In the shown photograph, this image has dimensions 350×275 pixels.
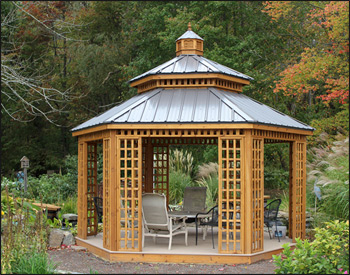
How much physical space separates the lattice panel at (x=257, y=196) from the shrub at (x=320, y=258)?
1223mm

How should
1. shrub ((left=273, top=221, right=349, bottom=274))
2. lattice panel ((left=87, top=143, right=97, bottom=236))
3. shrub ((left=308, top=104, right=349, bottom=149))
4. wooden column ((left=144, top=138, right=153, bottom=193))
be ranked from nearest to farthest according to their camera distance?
shrub ((left=273, top=221, right=349, bottom=274)), lattice panel ((left=87, top=143, right=97, bottom=236)), wooden column ((left=144, top=138, right=153, bottom=193)), shrub ((left=308, top=104, right=349, bottom=149))

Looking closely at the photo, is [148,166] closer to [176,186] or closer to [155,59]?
[176,186]

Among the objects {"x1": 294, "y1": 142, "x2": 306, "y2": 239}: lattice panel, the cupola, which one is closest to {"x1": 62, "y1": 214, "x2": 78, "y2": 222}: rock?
the cupola

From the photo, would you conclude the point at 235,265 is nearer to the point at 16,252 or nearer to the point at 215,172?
the point at 16,252

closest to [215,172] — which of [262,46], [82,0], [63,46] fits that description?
[262,46]

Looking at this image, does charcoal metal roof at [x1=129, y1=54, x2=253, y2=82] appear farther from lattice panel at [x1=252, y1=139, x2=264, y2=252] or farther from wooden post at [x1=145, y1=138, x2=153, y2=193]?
wooden post at [x1=145, y1=138, x2=153, y2=193]

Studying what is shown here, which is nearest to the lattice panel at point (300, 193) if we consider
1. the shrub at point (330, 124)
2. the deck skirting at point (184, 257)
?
the deck skirting at point (184, 257)

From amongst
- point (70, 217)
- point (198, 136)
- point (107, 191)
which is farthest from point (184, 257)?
point (70, 217)

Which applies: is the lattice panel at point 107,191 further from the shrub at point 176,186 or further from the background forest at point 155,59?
the shrub at point 176,186

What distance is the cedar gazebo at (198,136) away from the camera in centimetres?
736

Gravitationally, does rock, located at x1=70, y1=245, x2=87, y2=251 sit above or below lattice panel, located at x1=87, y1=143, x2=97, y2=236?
below

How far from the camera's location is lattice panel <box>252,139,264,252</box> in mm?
7543

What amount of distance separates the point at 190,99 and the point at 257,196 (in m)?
2.06

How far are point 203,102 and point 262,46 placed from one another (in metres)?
10.5
